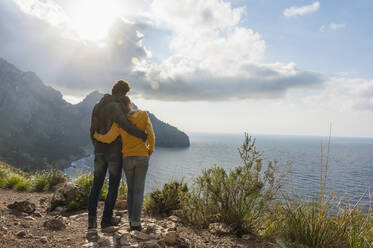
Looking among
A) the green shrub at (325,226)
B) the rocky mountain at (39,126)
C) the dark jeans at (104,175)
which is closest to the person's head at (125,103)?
the dark jeans at (104,175)

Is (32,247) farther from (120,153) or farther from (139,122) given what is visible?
(139,122)

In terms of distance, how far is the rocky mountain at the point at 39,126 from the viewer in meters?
94.9

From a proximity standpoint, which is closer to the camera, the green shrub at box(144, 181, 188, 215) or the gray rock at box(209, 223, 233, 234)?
the gray rock at box(209, 223, 233, 234)

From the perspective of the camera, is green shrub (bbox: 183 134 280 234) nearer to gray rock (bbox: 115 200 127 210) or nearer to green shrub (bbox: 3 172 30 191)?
gray rock (bbox: 115 200 127 210)

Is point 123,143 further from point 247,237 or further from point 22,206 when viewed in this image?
point 22,206

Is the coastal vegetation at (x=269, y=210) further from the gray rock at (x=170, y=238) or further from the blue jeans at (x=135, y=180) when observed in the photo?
the blue jeans at (x=135, y=180)

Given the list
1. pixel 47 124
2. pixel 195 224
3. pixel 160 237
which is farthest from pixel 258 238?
pixel 47 124

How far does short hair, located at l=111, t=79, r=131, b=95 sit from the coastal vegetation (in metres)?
1.82

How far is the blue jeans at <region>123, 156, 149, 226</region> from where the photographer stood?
10.7 feet

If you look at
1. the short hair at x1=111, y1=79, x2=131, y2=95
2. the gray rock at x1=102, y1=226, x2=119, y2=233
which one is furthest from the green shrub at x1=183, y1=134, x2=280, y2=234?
the short hair at x1=111, y1=79, x2=131, y2=95

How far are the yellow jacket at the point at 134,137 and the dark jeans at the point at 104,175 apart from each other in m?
0.20

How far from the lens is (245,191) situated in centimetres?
361

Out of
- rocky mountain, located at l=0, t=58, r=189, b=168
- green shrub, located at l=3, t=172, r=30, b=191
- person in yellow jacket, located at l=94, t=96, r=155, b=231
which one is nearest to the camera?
person in yellow jacket, located at l=94, t=96, r=155, b=231

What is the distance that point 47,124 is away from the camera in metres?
129
